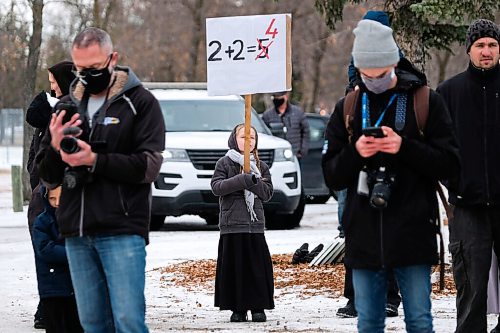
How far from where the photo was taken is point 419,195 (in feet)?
19.6

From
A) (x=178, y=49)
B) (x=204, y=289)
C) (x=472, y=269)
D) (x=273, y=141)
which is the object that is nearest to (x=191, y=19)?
(x=178, y=49)

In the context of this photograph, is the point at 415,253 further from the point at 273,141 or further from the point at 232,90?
the point at 273,141

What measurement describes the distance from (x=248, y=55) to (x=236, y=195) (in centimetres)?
143

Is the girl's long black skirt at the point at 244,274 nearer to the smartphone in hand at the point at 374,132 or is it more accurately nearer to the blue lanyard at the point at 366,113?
the blue lanyard at the point at 366,113

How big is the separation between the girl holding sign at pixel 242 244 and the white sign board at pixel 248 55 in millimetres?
734

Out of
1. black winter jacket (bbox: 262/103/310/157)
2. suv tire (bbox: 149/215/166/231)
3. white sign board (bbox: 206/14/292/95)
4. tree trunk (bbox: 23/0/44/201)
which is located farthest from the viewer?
tree trunk (bbox: 23/0/44/201)

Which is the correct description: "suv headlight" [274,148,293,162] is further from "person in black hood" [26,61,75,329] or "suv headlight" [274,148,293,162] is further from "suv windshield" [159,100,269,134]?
"person in black hood" [26,61,75,329]

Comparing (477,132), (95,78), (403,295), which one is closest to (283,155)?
(477,132)

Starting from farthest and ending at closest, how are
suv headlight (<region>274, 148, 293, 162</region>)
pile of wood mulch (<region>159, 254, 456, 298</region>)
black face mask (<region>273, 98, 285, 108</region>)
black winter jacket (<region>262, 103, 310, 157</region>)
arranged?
black winter jacket (<region>262, 103, 310, 157</region>) → black face mask (<region>273, 98, 285, 108</region>) → suv headlight (<region>274, 148, 293, 162</region>) → pile of wood mulch (<region>159, 254, 456, 298</region>)

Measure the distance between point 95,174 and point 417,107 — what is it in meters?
1.60

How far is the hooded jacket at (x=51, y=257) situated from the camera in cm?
747

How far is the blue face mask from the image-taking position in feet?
19.6

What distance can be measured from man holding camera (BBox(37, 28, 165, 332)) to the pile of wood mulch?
16.7 feet

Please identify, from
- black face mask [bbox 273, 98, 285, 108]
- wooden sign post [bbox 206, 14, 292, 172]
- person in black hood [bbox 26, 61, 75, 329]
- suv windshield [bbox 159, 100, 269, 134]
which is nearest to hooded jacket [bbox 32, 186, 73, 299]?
person in black hood [bbox 26, 61, 75, 329]
